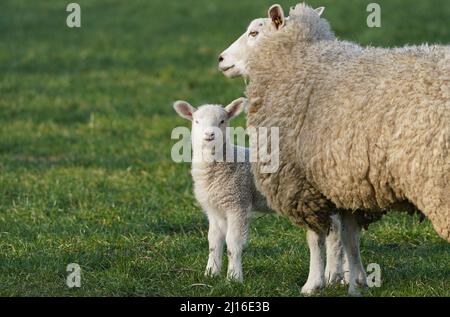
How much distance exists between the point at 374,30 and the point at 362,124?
11495 mm

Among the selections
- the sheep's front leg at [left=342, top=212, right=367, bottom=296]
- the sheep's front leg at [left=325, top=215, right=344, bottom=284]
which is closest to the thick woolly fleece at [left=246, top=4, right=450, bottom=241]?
the sheep's front leg at [left=342, top=212, right=367, bottom=296]

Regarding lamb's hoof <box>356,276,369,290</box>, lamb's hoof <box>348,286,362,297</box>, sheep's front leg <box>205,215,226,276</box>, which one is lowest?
lamb's hoof <box>348,286,362,297</box>

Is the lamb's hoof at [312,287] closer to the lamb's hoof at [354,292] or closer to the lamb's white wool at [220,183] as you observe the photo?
the lamb's hoof at [354,292]

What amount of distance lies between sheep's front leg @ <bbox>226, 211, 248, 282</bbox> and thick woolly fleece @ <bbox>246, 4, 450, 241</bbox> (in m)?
0.32

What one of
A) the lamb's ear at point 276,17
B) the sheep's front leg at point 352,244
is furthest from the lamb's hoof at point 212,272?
the lamb's ear at point 276,17

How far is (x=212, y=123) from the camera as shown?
661cm

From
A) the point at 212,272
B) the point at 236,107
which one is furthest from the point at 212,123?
the point at 212,272

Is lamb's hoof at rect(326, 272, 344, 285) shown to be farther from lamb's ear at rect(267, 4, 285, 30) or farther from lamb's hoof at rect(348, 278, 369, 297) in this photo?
lamb's ear at rect(267, 4, 285, 30)

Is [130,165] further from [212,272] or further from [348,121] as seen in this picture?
[348,121]

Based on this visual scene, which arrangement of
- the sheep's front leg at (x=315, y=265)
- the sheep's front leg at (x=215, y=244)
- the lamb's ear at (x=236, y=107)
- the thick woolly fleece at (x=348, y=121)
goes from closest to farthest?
the thick woolly fleece at (x=348, y=121) < the sheep's front leg at (x=315, y=265) < the sheep's front leg at (x=215, y=244) < the lamb's ear at (x=236, y=107)

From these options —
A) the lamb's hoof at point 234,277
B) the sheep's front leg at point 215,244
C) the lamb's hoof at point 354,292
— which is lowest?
the lamb's hoof at point 354,292

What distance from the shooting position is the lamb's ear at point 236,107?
6652mm

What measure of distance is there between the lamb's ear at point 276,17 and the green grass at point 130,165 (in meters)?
1.50

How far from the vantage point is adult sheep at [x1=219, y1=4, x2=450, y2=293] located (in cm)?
530
